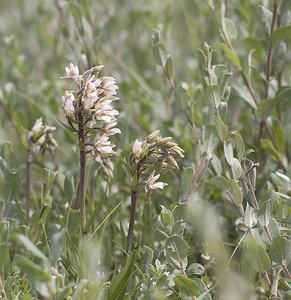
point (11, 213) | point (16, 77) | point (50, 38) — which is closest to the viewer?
point (11, 213)

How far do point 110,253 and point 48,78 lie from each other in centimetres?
116

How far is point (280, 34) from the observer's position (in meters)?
1.97

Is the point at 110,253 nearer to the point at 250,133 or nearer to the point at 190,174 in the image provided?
the point at 190,174

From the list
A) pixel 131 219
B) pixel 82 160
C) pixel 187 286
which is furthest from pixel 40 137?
pixel 187 286

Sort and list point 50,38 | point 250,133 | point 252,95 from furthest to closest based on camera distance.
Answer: point 50,38, point 250,133, point 252,95

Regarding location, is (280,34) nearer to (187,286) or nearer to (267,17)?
(267,17)

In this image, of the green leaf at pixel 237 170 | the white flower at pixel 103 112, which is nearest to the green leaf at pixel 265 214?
the green leaf at pixel 237 170

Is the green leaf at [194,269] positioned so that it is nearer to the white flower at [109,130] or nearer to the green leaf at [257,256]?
the green leaf at [257,256]

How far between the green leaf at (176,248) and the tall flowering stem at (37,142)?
0.49m

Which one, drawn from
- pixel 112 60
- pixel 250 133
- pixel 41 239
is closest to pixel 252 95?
pixel 250 133

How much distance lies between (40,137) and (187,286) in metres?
0.61

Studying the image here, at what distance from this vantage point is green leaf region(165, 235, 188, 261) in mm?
1487

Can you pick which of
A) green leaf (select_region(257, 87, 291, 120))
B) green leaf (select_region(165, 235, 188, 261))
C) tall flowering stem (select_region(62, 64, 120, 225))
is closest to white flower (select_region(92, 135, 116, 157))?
tall flowering stem (select_region(62, 64, 120, 225))

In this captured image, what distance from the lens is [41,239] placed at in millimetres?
1710
